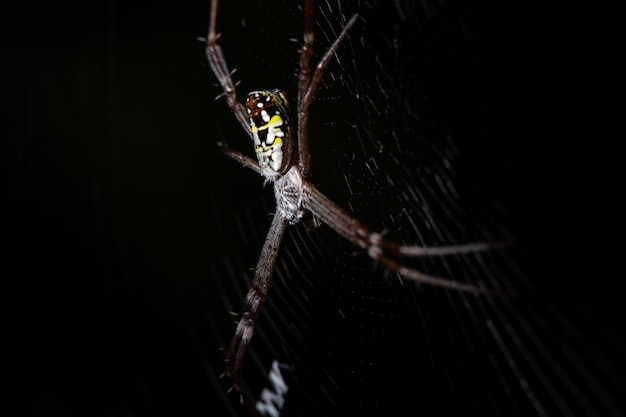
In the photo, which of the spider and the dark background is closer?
the dark background

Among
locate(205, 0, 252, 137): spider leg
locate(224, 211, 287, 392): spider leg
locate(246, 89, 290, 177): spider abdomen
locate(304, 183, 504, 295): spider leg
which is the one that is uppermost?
locate(205, 0, 252, 137): spider leg

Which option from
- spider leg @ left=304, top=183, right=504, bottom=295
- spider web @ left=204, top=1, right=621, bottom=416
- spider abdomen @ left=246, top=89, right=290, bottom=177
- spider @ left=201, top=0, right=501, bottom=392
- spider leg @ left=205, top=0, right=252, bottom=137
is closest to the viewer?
spider web @ left=204, top=1, right=621, bottom=416

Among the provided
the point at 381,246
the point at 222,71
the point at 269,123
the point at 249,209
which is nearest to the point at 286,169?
the point at 269,123

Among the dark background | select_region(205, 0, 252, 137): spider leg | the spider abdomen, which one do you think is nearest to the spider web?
the dark background

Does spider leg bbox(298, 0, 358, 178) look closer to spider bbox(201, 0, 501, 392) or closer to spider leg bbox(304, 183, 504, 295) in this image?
spider bbox(201, 0, 501, 392)

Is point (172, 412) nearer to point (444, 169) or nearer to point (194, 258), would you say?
point (194, 258)

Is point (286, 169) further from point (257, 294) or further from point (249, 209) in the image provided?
point (249, 209)

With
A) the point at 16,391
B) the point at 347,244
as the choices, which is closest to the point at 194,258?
the point at 16,391

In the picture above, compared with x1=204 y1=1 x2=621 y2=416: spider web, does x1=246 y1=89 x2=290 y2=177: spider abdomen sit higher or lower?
higher
